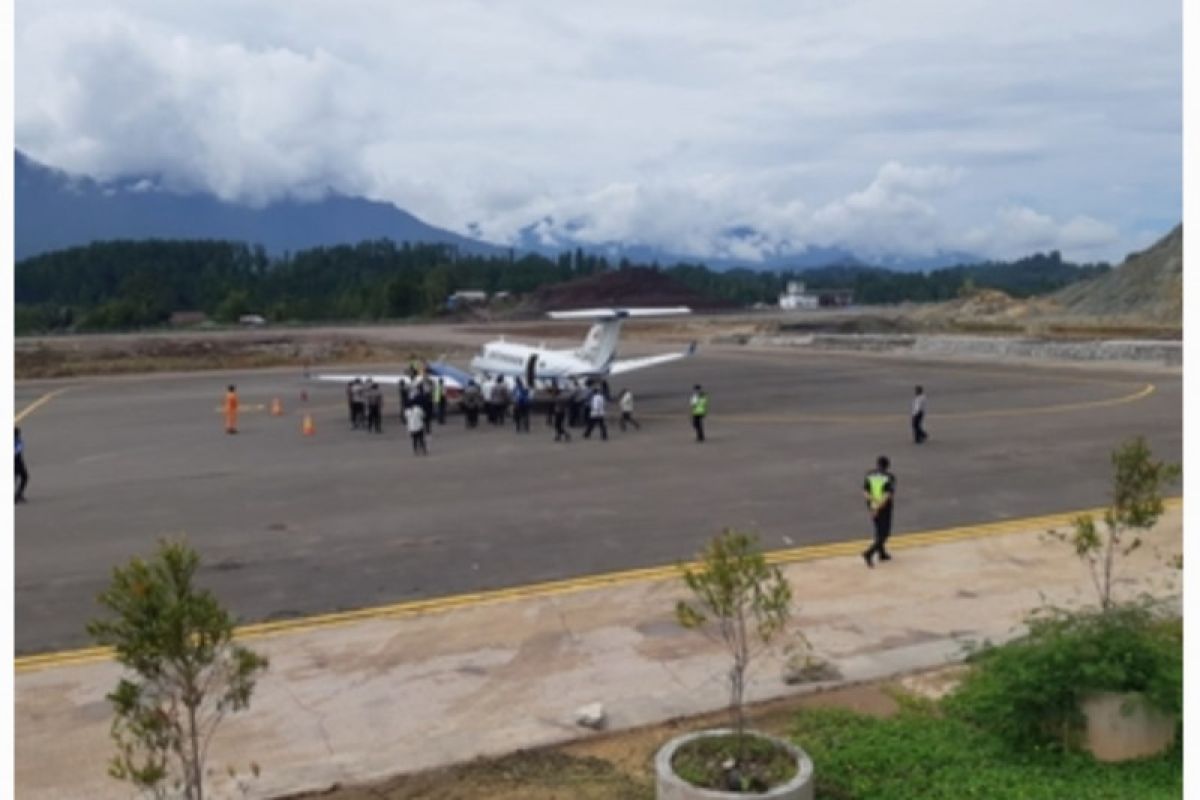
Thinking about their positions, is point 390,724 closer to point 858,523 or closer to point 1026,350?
point 858,523

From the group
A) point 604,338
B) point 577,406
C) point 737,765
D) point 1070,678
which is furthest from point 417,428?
point 1070,678

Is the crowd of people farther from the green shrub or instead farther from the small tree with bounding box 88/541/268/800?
the small tree with bounding box 88/541/268/800

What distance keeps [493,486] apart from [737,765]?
13252 mm

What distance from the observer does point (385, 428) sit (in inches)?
1166

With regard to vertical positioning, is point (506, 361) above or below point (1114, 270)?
below

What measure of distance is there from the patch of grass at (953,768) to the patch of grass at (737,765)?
1.56 feet

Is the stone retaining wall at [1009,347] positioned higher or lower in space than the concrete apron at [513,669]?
higher

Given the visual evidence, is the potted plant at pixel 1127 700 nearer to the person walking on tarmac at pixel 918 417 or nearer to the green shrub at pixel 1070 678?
the green shrub at pixel 1070 678

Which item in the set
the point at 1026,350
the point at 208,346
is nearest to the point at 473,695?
the point at 1026,350

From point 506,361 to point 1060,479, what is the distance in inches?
774

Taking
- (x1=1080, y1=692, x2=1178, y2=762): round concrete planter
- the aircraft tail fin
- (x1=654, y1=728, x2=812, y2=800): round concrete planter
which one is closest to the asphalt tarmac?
the aircraft tail fin

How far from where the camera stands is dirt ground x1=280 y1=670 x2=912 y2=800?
25.1 feet

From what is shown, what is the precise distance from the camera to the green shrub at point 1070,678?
7.83 metres

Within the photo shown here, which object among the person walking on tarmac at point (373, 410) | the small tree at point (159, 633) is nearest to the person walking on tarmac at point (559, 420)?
the person walking on tarmac at point (373, 410)
